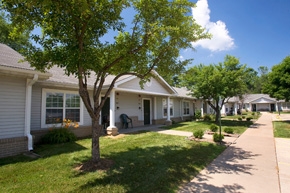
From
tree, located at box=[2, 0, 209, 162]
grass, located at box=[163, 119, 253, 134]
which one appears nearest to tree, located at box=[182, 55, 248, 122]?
grass, located at box=[163, 119, 253, 134]

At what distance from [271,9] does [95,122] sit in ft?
40.6

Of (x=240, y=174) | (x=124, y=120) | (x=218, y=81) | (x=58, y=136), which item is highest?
(x=218, y=81)

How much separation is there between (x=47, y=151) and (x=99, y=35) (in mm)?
5061

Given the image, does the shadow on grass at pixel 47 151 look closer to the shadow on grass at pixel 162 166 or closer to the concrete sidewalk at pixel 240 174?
the shadow on grass at pixel 162 166

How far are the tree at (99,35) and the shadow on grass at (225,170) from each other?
2.99 metres

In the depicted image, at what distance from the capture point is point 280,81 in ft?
57.8

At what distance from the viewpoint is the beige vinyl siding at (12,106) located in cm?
636

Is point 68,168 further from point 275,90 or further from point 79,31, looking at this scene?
point 275,90

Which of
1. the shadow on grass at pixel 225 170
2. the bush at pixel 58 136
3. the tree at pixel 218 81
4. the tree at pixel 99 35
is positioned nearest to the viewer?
the shadow on grass at pixel 225 170

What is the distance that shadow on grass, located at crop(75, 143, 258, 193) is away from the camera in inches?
158

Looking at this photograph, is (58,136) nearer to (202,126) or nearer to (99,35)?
(99,35)

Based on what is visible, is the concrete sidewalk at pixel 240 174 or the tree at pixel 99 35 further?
the tree at pixel 99 35

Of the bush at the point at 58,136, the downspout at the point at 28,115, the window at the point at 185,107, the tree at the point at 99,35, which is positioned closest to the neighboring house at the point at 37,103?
the downspout at the point at 28,115

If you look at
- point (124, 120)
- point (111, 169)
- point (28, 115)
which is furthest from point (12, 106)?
point (124, 120)
